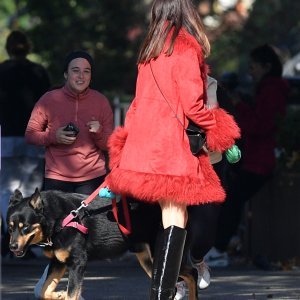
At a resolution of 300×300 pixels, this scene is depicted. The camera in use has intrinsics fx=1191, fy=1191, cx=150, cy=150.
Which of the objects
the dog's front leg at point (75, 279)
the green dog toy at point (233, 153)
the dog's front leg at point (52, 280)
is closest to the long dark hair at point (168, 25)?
the green dog toy at point (233, 153)

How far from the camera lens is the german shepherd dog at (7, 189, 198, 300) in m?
7.87

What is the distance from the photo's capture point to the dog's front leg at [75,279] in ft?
26.0

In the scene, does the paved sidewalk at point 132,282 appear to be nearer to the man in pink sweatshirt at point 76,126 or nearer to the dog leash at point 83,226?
the man in pink sweatshirt at point 76,126

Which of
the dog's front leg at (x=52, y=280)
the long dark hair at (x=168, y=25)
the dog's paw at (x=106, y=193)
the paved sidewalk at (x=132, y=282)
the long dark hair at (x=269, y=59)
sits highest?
the long dark hair at (x=168, y=25)

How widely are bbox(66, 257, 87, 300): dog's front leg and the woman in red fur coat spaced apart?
0.64 meters

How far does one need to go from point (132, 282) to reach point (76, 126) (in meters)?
1.95

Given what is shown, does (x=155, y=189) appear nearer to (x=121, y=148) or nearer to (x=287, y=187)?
(x=121, y=148)

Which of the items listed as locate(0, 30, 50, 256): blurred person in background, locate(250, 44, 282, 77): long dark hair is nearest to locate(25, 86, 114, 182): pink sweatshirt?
locate(0, 30, 50, 256): blurred person in background

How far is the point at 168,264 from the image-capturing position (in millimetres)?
7461

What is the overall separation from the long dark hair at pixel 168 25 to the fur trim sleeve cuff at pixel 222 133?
0.46 metres

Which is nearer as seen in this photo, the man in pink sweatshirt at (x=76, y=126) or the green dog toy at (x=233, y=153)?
the green dog toy at (x=233, y=153)

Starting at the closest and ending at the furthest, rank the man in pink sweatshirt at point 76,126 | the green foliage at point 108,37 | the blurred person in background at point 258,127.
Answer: the man in pink sweatshirt at point 76,126 → the blurred person in background at point 258,127 → the green foliage at point 108,37

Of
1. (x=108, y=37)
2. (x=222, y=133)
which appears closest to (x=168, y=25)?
(x=222, y=133)

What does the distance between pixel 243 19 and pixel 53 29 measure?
26.8ft
